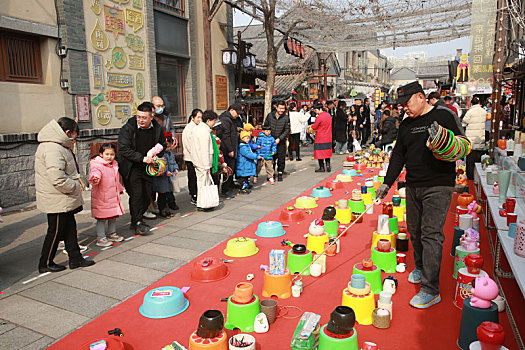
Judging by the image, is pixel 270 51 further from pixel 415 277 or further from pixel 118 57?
pixel 415 277

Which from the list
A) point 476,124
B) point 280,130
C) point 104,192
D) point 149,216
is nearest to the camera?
point 104,192

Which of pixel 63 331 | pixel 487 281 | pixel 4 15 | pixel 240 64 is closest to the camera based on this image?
pixel 487 281

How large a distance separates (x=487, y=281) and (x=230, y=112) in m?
6.05

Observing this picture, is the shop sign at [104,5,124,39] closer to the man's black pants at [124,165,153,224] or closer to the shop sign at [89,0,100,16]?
the shop sign at [89,0,100,16]

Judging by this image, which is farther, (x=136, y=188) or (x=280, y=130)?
(x=280, y=130)

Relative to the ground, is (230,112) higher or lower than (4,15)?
lower

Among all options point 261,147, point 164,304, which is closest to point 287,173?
point 261,147

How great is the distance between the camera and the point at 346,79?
33656mm

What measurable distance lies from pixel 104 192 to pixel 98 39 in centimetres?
569

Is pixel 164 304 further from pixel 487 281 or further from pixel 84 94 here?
pixel 84 94

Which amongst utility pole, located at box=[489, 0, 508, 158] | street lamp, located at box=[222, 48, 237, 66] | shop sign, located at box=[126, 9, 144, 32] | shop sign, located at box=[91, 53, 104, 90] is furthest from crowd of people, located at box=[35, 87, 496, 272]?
shop sign, located at box=[126, 9, 144, 32]

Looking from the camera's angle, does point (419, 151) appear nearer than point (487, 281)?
No

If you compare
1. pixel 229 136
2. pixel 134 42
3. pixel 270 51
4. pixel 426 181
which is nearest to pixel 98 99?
pixel 134 42

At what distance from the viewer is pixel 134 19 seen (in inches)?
404
